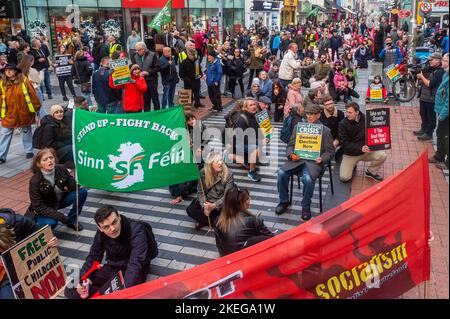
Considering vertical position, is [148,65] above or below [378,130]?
above

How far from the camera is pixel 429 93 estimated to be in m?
Answer: 9.56

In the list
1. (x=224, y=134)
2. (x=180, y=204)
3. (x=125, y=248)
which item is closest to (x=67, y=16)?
(x=224, y=134)

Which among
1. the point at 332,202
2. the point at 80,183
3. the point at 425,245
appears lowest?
the point at 332,202

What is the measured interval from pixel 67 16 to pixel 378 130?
21.7 m

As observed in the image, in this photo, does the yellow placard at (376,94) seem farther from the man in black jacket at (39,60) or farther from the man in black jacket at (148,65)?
the man in black jacket at (39,60)

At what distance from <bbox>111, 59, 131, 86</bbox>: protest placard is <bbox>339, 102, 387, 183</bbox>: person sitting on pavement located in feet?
17.0

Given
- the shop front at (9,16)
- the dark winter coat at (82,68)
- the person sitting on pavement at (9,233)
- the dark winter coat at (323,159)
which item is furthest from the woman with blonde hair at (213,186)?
the shop front at (9,16)

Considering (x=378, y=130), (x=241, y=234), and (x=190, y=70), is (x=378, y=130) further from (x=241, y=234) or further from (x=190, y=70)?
(x=190, y=70)

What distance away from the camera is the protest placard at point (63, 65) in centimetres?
1375

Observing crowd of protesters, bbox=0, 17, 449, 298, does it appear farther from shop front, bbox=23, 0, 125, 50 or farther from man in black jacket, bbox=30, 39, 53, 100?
shop front, bbox=23, 0, 125, 50
